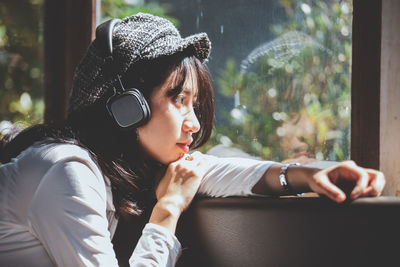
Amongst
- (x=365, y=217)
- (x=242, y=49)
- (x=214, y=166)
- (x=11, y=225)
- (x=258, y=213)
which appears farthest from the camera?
(x=242, y=49)

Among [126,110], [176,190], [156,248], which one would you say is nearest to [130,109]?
[126,110]

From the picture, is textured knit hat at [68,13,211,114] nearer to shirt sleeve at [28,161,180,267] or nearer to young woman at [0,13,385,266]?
young woman at [0,13,385,266]

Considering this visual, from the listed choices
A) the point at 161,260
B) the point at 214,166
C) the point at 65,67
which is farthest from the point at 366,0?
the point at 65,67

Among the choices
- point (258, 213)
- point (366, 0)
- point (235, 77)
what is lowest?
point (258, 213)

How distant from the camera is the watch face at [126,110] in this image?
109cm

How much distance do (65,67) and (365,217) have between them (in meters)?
1.59

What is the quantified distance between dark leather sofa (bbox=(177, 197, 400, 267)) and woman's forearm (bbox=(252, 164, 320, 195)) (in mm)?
77

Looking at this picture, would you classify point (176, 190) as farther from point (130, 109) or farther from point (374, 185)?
point (374, 185)

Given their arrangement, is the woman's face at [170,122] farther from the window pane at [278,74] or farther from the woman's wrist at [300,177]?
the window pane at [278,74]

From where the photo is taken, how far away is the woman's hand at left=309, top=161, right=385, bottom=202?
82 centimetres

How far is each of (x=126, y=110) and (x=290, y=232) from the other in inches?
19.1

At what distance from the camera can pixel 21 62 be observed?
2.14m

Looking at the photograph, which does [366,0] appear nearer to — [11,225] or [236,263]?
[236,263]

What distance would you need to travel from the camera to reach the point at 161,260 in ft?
3.33
